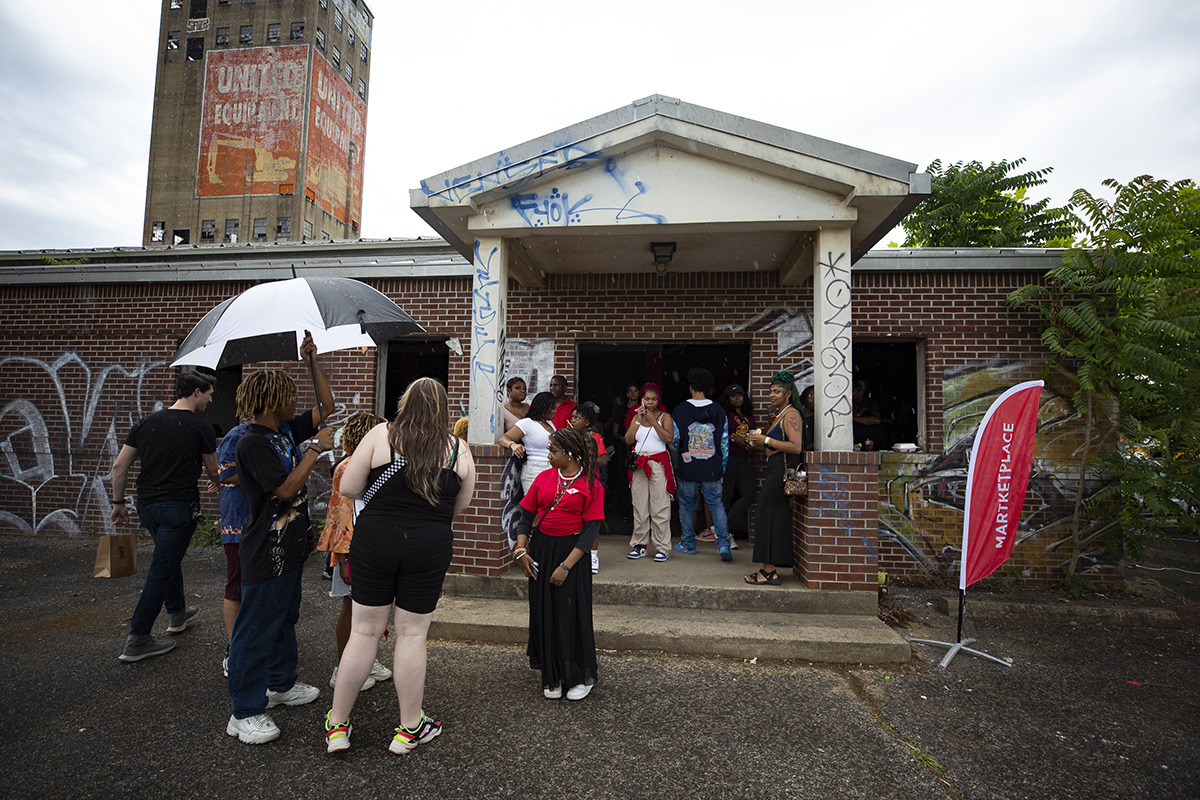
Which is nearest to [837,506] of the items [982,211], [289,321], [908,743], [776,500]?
[776,500]

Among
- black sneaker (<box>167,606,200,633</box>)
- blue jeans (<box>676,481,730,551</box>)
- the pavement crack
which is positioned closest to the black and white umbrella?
black sneaker (<box>167,606,200,633</box>)

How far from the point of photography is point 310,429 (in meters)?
3.78

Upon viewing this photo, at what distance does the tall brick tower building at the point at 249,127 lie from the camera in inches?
1601

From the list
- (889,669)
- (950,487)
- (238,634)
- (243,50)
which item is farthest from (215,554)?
(243,50)

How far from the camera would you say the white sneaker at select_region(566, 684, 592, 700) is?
11.6 ft

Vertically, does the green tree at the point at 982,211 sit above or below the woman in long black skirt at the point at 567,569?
above

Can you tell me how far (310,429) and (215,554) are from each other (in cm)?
489

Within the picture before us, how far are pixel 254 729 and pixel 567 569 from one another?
1689 millimetres

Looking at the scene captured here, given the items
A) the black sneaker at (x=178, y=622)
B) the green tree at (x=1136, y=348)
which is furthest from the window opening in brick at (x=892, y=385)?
the black sneaker at (x=178, y=622)

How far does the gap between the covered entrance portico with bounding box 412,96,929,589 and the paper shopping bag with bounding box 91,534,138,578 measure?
2.35 meters

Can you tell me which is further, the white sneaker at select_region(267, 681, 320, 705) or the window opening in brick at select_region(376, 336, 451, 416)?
the window opening in brick at select_region(376, 336, 451, 416)

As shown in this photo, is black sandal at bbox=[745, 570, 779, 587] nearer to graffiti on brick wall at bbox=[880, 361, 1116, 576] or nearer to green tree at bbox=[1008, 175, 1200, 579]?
graffiti on brick wall at bbox=[880, 361, 1116, 576]

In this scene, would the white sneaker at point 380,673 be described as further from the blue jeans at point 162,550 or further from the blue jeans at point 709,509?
the blue jeans at point 709,509

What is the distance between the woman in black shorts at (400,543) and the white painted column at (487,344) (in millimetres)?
2338
